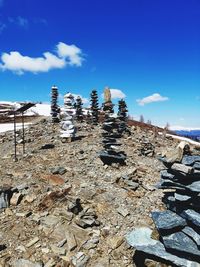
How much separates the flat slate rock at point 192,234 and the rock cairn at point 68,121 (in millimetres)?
23709

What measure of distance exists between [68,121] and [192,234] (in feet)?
84.0

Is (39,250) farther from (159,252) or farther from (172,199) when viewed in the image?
(172,199)

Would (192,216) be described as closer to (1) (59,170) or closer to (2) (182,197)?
(2) (182,197)

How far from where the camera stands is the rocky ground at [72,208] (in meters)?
13.7

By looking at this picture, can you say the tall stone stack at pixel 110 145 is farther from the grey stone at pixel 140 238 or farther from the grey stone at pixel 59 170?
the grey stone at pixel 140 238

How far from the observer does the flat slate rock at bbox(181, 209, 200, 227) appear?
1158 cm

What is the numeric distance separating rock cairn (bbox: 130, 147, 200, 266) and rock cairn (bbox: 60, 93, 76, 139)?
22526 millimetres

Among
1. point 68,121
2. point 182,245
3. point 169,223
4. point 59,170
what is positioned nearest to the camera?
point 182,245

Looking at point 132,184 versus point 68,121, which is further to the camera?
point 68,121

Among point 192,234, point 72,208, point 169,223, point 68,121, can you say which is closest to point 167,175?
point 169,223

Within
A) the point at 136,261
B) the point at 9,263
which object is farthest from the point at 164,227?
the point at 9,263

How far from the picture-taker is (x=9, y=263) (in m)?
13.2

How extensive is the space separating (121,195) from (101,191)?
1353 mm

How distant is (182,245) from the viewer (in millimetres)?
11531
